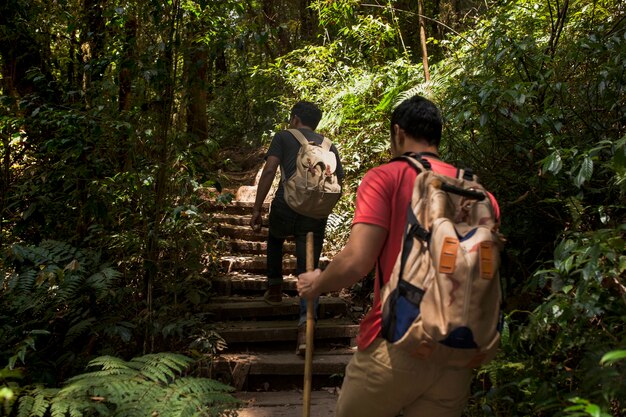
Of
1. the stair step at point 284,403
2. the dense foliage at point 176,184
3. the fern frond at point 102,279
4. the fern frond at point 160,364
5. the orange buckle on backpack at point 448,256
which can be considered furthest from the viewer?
the stair step at point 284,403

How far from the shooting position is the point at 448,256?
210cm

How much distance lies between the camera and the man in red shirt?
232 centimetres

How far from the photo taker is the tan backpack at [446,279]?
6.89 feet

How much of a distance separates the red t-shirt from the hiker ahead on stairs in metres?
3.02

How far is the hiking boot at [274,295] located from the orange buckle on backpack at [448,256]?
463 cm

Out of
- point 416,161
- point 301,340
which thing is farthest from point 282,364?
point 416,161

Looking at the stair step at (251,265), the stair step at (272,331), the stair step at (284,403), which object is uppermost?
the stair step at (251,265)

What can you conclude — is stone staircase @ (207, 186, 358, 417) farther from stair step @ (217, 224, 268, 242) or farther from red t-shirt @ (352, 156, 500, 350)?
red t-shirt @ (352, 156, 500, 350)

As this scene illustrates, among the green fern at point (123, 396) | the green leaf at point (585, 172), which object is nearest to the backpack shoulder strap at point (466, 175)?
the green leaf at point (585, 172)

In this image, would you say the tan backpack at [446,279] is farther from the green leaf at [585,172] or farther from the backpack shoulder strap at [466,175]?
the green leaf at [585,172]

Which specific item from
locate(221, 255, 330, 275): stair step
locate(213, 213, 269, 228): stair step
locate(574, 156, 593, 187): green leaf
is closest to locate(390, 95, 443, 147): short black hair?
locate(574, 156, 593, 187): green leaf

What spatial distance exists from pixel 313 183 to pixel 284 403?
6.53ft

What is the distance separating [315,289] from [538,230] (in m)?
3.05

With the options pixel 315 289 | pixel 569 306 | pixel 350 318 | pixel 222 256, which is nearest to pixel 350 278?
pixel 315 289
